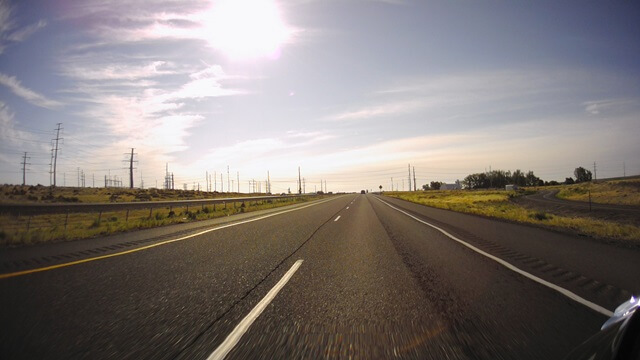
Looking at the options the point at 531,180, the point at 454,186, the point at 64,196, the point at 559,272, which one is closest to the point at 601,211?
the point at 559,272

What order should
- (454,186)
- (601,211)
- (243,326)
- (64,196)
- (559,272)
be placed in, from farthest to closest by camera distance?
(454,186)
(64,196)
(601,211)
(559,272)
(243,326)

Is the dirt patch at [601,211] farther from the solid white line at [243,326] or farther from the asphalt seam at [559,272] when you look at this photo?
the solid white line at [243,326]

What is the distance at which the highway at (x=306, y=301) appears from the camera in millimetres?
2838

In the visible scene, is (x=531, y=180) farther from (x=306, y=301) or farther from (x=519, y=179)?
(x=306, y=301)

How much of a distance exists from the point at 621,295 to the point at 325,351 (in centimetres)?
421

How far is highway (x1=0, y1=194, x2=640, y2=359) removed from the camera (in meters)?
2.84

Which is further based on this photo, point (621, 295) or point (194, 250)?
point (194, 250)

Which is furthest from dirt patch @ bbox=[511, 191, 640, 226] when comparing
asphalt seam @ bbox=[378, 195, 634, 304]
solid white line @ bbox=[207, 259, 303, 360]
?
solid white line @ bbox=[207, 259, 303, 360]

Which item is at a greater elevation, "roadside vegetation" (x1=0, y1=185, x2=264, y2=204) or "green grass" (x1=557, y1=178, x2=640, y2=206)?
"roadside vegetation" (x1=0, y1=185, x2=264, y2=204)

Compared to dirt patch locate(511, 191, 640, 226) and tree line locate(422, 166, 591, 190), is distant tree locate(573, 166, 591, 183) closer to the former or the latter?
tree line locate(422, 166, 591, 190)

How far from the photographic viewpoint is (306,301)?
409 centimetres

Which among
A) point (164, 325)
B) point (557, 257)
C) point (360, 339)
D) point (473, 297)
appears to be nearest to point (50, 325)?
point (164, 325)

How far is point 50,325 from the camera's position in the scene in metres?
3.29

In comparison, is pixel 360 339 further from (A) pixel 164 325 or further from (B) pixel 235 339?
(A) pixel 164 325
